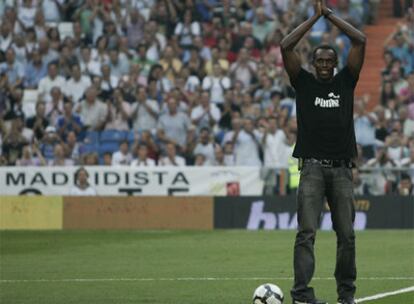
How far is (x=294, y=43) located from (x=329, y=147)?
100 centimetres

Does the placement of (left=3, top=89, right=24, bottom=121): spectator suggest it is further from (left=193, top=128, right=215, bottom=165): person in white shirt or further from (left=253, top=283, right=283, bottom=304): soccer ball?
(left=253, top=283, right=283, bottom=304): soccer ball

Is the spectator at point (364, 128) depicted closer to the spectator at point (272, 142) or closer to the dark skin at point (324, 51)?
the spectator at point (272, 142)

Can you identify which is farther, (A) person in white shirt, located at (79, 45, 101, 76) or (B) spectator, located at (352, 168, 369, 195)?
A: (A) person in white shirt, located at (79, 45, 101, 76)

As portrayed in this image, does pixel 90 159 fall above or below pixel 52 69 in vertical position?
below

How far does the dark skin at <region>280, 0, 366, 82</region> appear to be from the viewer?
38.5ft

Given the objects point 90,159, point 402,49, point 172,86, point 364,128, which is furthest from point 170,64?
point 402,49

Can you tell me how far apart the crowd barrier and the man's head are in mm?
12616

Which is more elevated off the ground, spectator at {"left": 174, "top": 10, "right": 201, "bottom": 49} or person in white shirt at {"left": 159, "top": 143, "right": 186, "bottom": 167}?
spectator at {"left": 174, "top": 10, "right": 201, "bottom": 49}

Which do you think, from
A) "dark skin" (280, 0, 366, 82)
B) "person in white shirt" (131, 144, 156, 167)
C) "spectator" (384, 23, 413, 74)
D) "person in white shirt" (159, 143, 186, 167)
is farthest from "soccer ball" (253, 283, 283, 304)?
"spectator" (384, 23, 413, 74)

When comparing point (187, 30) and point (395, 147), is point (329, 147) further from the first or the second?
point (187, 30)

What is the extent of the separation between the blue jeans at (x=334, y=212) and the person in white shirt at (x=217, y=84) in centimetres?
1629

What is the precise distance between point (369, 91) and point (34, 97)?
785 cm

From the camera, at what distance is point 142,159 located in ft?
84.7

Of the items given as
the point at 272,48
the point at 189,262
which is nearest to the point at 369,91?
the point at 272,48
